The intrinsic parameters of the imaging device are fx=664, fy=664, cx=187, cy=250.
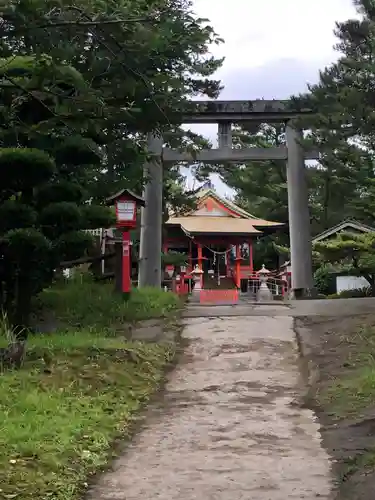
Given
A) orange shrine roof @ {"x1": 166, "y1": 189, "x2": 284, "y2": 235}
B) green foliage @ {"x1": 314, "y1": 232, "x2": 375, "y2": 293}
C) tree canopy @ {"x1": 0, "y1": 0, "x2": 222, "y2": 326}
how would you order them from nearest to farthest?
tree canopy @ {"x1": 0, "y1": 0, "x2": 222, "y2": 326} < green foliage @ {"x1": 314, "y1": 232, "x2": 375, "y2": 293} < orange shrine roof @ {"x1": 166, "y1": 189, "x2": 284, "y2": 235}

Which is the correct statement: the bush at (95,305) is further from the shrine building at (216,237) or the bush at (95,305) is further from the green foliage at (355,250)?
the shrine building at (216,237)

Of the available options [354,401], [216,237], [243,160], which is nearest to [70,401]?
[354,401]

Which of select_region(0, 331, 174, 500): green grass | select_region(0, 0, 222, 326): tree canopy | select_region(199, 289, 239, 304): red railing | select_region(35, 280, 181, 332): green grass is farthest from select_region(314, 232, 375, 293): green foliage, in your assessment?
select_region(0, 331, 174, 500): green grass

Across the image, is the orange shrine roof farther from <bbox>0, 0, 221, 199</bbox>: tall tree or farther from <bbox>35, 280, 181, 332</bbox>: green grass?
<bbox>35, 280, 181, 332</bbox>: green grass

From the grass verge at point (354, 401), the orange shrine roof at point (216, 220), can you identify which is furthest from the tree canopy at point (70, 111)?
the orange shrine roof at point (216, 220)

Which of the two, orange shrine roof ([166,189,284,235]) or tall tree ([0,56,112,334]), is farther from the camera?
orange shrine roof ([166,189,284,235])

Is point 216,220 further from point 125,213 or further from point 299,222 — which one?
point 125,213

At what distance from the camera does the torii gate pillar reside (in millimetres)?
20156

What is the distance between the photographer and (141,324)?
11336 millimetres

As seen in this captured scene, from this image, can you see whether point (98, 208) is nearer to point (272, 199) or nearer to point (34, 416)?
point (34, 416)

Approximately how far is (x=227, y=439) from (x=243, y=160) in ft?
51.2

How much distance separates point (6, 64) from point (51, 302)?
709 cm

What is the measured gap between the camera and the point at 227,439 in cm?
573

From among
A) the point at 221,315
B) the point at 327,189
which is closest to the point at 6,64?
the point at 221,315
